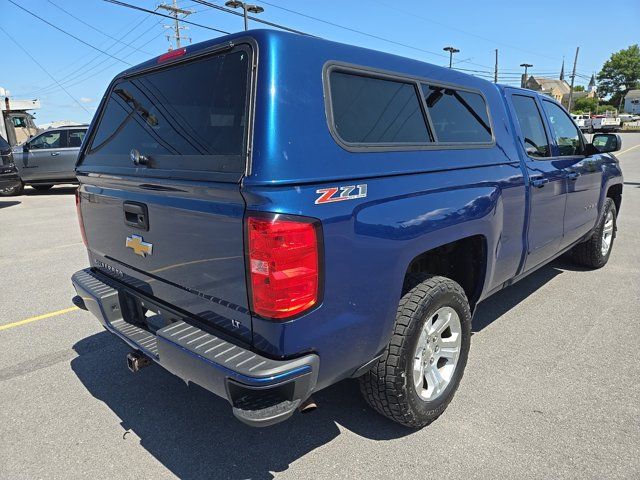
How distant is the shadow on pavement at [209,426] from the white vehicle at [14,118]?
20.1 metres

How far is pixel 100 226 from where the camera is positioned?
2.93 m

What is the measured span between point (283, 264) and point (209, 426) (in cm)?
141

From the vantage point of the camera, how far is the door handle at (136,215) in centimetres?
241

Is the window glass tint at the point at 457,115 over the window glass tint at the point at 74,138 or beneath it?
over

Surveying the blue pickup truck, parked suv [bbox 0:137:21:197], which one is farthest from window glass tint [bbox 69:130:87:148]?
the blue pickup truck

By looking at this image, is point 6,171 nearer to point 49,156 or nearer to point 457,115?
point 49,156

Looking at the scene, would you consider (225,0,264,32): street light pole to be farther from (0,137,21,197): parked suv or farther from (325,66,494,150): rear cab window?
(325,66,494,150): rear cab window

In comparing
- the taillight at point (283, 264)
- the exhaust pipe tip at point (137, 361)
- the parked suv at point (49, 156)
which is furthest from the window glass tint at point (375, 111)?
the parked suv at point (49, 156)

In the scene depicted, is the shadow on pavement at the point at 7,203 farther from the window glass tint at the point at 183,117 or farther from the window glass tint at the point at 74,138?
the window glass tint at the point at 183,117

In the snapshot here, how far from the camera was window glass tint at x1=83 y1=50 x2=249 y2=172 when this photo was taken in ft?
6.77

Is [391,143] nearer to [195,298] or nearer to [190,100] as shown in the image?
[190,100]

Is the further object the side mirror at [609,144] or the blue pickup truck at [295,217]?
the side mirror at [609,144]

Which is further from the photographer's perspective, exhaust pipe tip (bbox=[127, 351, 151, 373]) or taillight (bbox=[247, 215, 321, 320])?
exhaust pipe tip (bbox=[127, 351, 151, 373])

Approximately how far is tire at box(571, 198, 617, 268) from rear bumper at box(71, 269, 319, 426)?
463cm
